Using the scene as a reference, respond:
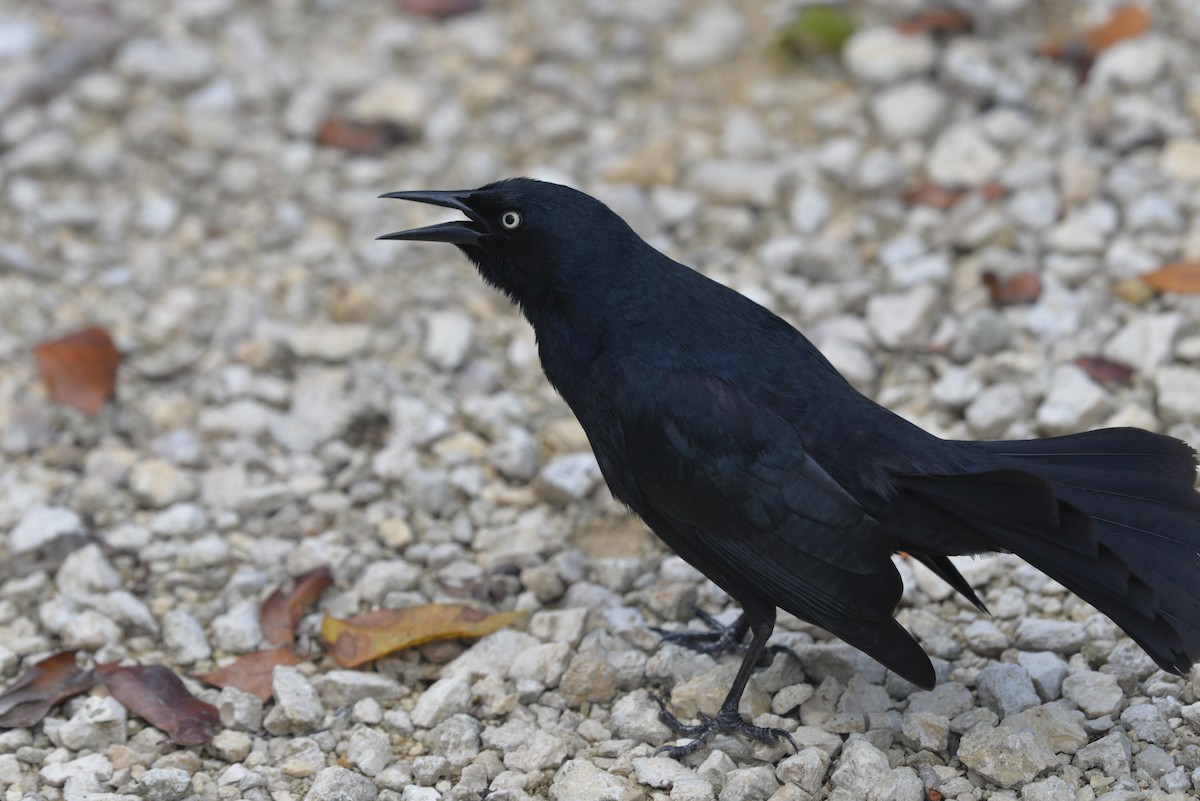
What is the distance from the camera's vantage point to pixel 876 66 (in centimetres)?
700

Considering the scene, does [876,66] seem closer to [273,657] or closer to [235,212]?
[235,212]

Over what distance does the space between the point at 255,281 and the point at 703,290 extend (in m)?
2.53

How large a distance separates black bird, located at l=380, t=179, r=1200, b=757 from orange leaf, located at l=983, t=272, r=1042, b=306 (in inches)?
67.4

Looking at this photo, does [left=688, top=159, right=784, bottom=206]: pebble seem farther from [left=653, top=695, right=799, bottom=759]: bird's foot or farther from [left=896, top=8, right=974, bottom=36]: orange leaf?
[left=653, top=695, right=799, bottom=759]: bird's foot

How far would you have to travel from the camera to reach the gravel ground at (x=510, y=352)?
3936 millimetres

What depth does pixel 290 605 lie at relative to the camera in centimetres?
454

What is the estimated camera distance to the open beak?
4.43 m

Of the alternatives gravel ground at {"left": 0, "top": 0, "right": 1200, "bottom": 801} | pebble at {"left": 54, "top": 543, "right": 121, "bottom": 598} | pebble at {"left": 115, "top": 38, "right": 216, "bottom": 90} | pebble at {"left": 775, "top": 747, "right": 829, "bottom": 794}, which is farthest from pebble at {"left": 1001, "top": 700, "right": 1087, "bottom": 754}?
pebble at {"left": 115, "top": 38, "right": 216, "bottom": 90}

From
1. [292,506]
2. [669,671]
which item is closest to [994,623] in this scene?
[669,671]

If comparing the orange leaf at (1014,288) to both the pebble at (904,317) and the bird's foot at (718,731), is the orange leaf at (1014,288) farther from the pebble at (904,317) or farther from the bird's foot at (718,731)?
the bird's foot at (718,731)

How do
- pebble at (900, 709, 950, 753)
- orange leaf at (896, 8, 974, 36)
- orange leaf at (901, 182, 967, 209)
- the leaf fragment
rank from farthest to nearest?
the leaf fragment → orange leaf at (896, 8, 974, 36) → orange leaf at (901, 182, 967, 209) → pebble at (900, 709, 950, 753)

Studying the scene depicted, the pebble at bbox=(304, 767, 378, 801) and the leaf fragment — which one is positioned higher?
the leaf fragment

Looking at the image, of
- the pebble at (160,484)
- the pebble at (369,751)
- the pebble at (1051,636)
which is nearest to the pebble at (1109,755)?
the pebble at (1051,636)

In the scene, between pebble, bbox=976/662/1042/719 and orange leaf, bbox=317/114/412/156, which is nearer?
pebble, bbox=976/662/1042/719
